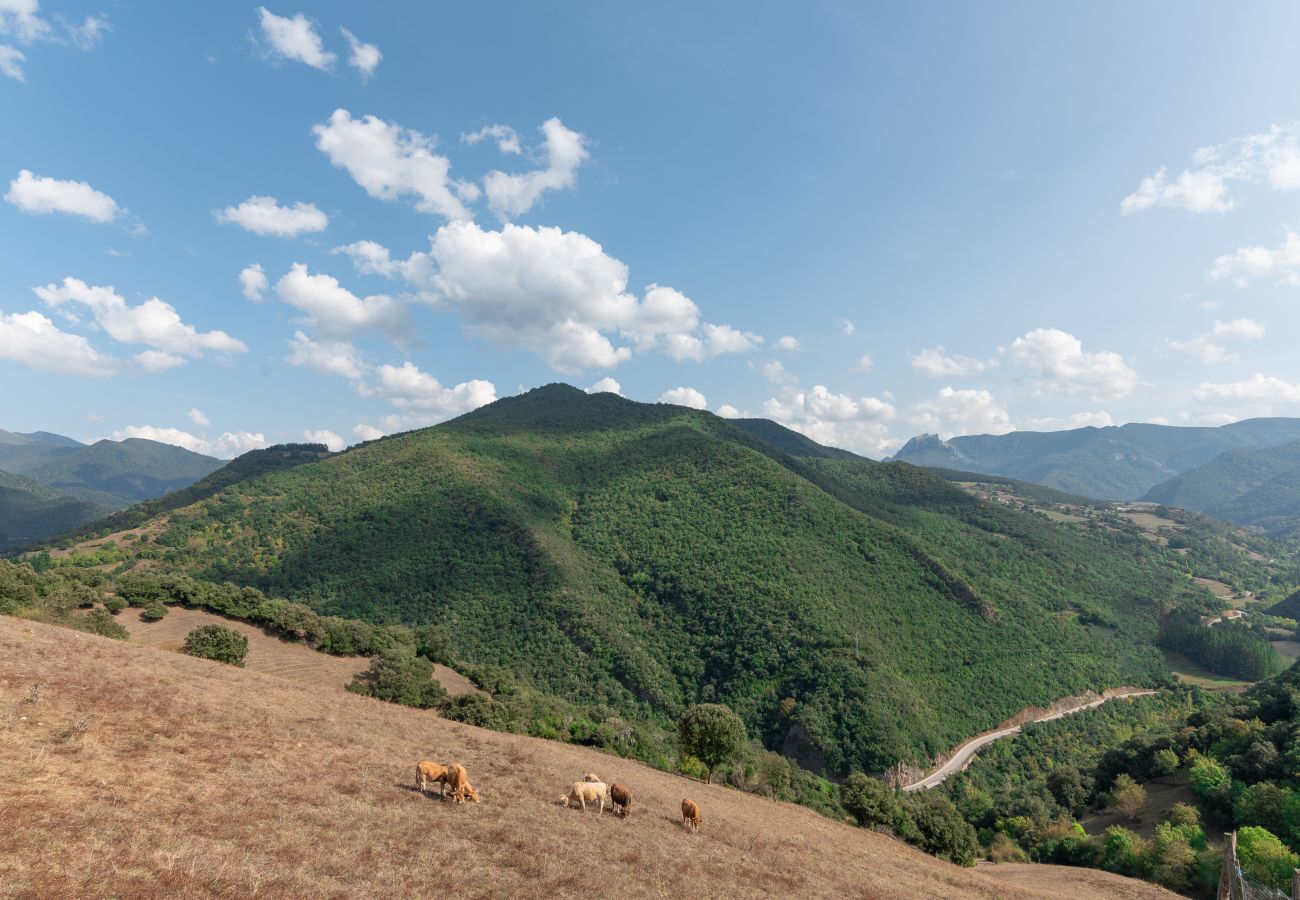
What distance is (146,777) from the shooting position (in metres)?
17.7

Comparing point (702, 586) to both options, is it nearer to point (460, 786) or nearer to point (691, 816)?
point (691, 816)

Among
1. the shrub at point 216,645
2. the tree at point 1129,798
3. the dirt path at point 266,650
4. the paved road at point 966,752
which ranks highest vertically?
the shrub at point 216,645

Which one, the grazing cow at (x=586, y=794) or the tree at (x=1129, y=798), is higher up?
the grazing cow at (x=586, y=794)

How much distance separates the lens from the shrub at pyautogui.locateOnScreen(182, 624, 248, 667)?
43.7 m

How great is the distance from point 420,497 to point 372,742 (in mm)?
124788

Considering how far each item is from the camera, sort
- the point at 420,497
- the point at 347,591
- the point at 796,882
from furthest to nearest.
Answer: the point at 420,497
the point at 347,591
the point at 796,882

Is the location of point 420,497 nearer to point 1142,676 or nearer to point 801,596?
point 801,596

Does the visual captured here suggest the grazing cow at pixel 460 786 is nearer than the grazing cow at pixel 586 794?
Yes

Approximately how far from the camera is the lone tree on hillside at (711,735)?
41.2 metres

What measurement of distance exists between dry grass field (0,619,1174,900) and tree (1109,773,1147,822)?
3467 cm

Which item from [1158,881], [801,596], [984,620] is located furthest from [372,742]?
[984,620]

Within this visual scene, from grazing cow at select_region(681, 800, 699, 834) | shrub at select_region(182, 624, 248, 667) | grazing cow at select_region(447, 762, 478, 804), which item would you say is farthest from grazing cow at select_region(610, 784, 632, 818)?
shrub at select_region(182, 624, 248, 667)

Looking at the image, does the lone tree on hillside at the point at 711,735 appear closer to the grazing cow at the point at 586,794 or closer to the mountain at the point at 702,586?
the grazing cow at the point at 586,794

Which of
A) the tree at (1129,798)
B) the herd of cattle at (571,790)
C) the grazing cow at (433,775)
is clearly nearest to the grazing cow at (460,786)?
the herd of cattle at (571,790)
